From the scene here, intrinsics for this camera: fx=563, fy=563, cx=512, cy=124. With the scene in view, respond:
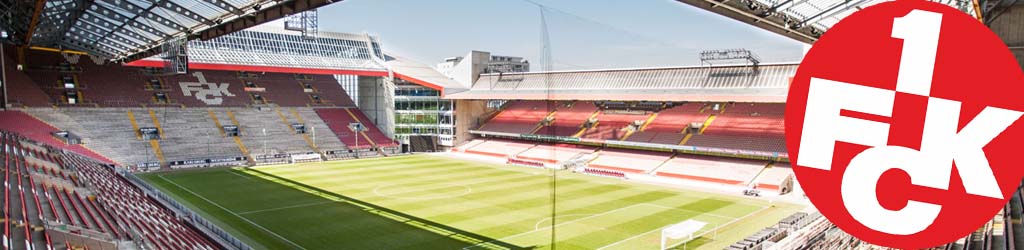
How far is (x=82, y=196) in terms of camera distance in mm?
14180

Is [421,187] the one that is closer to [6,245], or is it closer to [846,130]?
[6,245]

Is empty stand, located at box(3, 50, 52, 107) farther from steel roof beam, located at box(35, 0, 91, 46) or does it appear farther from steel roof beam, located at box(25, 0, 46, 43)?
steel roof beam, located at box(25, 0, 46, 43)

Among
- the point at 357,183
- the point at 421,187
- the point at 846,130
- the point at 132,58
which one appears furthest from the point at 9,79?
the point at 846,130

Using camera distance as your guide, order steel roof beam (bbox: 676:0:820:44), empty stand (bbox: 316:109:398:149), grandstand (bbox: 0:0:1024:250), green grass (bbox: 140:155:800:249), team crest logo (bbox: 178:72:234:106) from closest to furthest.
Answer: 1. steel roof beam (bbox: 676:0:820:44)
2. grandstand (bbox: 0:0:1024:250)
3. green grass (bbox: 140:155:800:249)
4. team crest logo (bbox: 178:72:234:106)
5. empty stand (bbox: 316:109:398:149)

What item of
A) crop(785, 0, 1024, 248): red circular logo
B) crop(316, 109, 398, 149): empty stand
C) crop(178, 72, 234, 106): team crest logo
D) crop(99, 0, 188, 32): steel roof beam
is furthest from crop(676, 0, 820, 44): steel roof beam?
crop(178, 72, 234, 106): team crest logo

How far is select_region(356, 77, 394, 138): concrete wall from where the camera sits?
4531cm

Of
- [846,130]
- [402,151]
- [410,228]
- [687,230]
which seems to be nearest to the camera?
[846,130]

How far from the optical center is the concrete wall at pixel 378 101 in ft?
149

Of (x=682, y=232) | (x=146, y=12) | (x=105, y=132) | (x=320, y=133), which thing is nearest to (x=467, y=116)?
(x=320, y=133)

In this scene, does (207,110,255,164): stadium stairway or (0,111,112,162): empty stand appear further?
(207,110,255,164): stadium stairway

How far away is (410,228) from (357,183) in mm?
11120

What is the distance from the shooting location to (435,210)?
71.6 feet

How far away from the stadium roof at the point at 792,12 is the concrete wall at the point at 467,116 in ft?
110

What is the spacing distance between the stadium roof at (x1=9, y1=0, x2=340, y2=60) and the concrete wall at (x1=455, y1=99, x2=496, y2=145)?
21.7 metres
